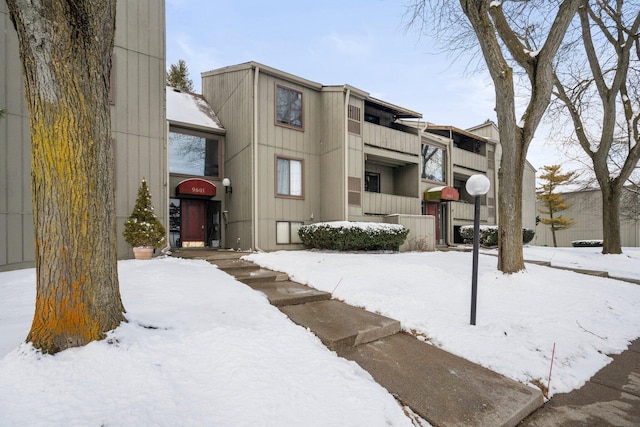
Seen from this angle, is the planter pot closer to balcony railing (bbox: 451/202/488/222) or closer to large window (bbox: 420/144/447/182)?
large window (bbox: 420/144/447/182)

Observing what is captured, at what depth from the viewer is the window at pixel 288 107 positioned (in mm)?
10930

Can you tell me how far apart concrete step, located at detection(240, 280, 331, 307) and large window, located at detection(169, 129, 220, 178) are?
797 centimetres

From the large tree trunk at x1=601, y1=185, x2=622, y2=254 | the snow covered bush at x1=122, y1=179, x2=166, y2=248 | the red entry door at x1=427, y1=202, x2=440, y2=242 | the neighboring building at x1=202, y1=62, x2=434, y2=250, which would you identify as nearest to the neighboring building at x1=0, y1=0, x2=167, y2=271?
the snow covered bush at x1=122, y1=179, x2=166, y2=248

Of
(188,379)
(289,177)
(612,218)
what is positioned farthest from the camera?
(289,177)

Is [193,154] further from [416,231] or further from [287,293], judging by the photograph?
[416,231]

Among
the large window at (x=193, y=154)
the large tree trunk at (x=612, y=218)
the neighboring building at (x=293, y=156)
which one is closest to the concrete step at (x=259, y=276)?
the neighboring building at (x=293, y=156)

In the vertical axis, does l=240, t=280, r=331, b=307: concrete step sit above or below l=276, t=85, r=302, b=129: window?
below

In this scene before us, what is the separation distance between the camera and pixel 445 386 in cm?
249

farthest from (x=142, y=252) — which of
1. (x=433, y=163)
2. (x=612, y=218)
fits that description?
(x=612, y=218)

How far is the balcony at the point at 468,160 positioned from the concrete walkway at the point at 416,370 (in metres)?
14.6

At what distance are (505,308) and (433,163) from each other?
11.8 metres

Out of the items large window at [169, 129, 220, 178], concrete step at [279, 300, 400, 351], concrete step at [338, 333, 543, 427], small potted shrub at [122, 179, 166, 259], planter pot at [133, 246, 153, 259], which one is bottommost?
concrete step at [338, 333, 543, 427]

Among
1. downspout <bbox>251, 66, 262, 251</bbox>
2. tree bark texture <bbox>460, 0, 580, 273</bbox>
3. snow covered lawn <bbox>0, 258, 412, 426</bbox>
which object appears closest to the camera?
snow covered lawn <bbox>0, 258, 412, 426</bbox>

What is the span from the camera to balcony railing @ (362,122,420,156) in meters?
11.8
